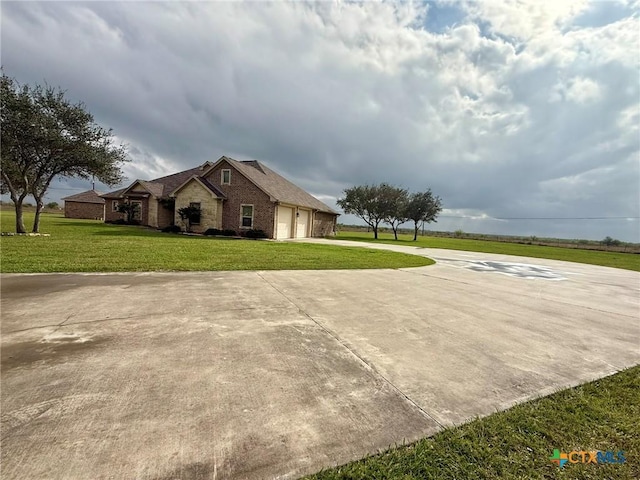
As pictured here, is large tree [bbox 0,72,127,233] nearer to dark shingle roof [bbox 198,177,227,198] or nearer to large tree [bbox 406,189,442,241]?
dark shingle roof [bbox 198,177,227,198]

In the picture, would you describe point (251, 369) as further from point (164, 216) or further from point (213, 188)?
point (164, 216)

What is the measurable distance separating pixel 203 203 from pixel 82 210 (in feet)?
89.3

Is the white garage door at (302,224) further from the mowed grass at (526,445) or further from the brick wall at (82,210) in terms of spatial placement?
the brick wall at (82,210)

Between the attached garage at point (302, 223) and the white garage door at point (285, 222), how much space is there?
3.41 ft

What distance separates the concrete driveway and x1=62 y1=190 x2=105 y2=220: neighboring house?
39927 mm

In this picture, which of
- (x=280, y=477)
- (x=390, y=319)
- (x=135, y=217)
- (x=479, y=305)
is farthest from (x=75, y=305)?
(x=135, y=217)

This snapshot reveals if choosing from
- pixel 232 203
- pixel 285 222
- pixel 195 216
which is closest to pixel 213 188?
pixel 232 203

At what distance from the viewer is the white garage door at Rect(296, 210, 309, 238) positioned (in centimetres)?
2502

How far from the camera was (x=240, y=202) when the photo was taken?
71.2 ft

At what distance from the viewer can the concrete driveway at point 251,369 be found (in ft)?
6.18

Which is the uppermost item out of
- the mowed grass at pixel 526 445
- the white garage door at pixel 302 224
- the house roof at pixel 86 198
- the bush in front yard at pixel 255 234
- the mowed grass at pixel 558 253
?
the house roof at pixel 86 198

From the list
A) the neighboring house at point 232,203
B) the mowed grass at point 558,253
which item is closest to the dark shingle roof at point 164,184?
the neighboring house at point 232,203

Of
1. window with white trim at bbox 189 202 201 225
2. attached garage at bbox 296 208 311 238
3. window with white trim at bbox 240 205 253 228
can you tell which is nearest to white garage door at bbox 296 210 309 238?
attached garage at bbox 296 208 311 238

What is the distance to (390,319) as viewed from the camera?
471cm
